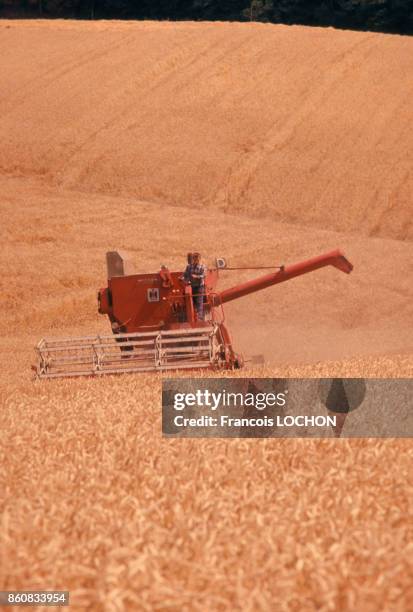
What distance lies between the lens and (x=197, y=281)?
41.6ft

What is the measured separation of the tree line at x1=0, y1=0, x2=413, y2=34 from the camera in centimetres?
5584

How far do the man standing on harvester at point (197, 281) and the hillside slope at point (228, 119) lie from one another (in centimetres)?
1270

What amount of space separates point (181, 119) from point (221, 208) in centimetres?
574

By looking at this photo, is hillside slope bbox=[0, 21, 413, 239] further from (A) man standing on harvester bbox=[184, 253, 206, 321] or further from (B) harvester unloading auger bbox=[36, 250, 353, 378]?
(A) man standing on harvester bbox=[184, 253, 206, 321]

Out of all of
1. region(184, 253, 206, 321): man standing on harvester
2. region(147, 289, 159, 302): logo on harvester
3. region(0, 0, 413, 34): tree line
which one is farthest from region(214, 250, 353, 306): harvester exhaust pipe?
region(0, 0, 413, 34): tree line

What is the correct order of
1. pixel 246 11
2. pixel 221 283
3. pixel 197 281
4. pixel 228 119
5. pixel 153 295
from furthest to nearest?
pixel 246 11 → pixel 228 119 → pixel 221 283 → pixel 153 295 → pixel 197 281

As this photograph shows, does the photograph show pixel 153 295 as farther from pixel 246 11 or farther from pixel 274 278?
pixel 246 11

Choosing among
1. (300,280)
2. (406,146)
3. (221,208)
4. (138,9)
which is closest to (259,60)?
(406,146)

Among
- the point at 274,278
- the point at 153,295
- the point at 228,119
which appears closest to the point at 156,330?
the point at 153,295

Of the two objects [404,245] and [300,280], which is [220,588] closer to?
[300,280]

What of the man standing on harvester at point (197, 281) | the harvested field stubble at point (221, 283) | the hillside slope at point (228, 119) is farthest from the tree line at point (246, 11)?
the man standing on harvester at point (197, 281)

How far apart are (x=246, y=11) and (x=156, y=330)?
50.2 metres

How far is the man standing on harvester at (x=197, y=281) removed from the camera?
496 inches

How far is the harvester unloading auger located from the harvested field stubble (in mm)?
745
